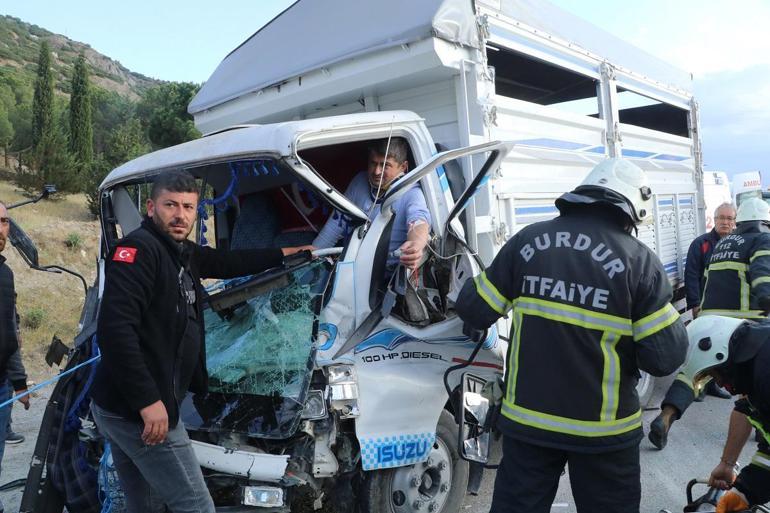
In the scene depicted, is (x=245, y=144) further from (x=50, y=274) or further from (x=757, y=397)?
(x=50, y=274)

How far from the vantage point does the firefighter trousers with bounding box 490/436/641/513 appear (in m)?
2.25

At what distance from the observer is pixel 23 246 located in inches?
A: 145

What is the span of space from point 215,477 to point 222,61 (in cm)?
368

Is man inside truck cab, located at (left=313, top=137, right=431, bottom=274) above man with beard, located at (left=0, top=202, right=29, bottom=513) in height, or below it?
above

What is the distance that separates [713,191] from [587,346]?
6947 mm

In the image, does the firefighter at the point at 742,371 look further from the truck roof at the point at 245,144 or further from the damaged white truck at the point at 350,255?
the truck roof at the point at 245,144

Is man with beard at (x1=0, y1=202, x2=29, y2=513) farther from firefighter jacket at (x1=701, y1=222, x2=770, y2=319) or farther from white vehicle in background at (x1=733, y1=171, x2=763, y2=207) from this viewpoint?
white vehicle in background at (x1=733, y1=171, x2=763, y2=207)

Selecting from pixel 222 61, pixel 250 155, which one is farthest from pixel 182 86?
pixel 250 155

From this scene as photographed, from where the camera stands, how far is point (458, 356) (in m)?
3.18

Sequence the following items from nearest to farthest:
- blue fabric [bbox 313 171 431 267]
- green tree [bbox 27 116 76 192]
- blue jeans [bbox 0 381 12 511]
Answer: blue fabric [bbox 313 171 431 267], blue jeans [bbox 0 381 12 511], green tree [bbox 27 116 76 192]

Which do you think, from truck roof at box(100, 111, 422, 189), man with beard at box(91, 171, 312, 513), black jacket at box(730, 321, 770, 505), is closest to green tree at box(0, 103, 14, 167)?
truck roof at box(100, 111, 422, 189)

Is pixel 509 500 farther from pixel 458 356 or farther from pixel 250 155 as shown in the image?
pixel 250 155

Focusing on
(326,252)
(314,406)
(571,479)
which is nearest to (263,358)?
(314,406)

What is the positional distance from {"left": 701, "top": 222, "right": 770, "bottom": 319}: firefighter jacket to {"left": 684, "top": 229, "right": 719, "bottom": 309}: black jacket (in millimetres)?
1873
